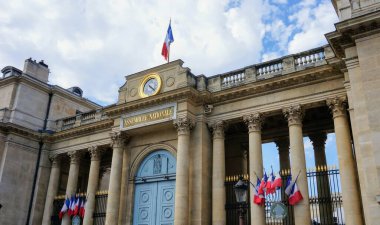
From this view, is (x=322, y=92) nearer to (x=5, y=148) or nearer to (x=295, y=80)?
(x=295, y=80)

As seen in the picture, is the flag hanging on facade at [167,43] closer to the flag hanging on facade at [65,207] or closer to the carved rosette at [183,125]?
the carved rosette at [183,125]

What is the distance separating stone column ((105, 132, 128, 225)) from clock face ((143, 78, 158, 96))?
9.09ft

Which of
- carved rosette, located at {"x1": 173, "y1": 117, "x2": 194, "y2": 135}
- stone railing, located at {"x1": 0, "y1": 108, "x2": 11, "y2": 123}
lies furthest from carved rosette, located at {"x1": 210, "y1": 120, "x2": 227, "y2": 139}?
stone railing, located at {"x1": 0, "y1": 108, "x2": 11, "y2": 123}

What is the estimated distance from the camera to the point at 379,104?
13438 millimetres

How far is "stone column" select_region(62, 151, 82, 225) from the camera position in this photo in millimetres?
24203

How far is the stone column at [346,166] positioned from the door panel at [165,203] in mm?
8277

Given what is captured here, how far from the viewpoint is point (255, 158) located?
18312mm

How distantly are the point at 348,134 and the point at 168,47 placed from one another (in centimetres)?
1154

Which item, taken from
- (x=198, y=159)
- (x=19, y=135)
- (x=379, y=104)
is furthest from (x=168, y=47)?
(x=379, y=104)

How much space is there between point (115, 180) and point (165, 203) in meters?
3.09

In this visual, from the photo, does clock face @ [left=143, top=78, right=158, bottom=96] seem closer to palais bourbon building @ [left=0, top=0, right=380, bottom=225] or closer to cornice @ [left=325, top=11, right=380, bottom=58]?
palais bourbon building @ [left=0, top=0, right=380, bottom=225]

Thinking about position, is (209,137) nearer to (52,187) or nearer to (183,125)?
(183,125)

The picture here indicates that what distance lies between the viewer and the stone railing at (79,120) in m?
25.9

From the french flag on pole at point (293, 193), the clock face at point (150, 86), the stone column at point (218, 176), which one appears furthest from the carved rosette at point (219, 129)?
the french flag on pole at point (293, 193)
